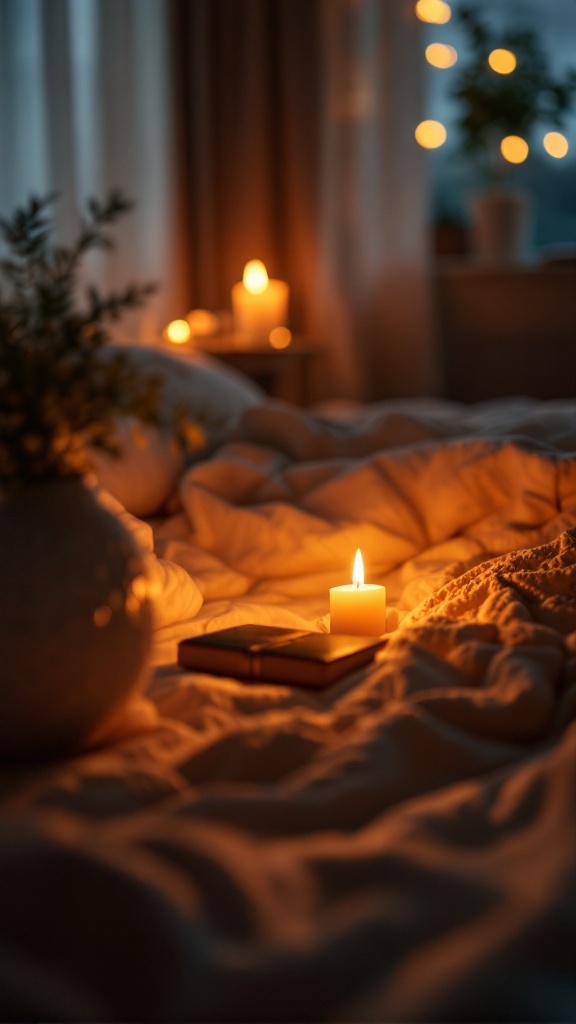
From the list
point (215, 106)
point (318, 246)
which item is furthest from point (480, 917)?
point (215, 106)

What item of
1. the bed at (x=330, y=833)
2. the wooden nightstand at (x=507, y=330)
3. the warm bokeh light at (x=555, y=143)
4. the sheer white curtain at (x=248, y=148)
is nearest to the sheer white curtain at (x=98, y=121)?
the sheer white curtain at (x=248, y=148)

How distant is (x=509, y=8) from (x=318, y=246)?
922 mm

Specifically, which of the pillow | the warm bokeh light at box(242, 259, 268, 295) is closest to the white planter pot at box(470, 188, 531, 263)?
the warm bokeh light at box(242, 259, 268, 295)

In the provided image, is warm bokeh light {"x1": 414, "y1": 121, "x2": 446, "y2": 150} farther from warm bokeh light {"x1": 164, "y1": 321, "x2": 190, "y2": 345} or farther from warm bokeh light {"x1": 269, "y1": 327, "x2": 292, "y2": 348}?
warm bokeh light {"x1": 164, "y1": 321, "x2": 190, "y2": 345}

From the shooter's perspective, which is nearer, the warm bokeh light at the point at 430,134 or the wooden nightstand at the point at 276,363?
the wooden nightstand at the point at 276,363

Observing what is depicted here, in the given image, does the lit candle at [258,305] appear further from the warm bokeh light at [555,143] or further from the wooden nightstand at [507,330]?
the warm bokeh light at [555,143]

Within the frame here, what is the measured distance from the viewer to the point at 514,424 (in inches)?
59.6

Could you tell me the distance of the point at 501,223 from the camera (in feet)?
10.2

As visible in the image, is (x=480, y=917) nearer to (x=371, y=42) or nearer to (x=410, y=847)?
(x=410, y=847)

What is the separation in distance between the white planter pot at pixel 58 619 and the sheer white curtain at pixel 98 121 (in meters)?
2.33

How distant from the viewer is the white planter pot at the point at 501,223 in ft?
10.2

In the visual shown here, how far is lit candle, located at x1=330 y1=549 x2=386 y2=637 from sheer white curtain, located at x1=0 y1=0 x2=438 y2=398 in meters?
2.08

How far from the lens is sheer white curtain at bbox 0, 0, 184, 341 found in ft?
9.57

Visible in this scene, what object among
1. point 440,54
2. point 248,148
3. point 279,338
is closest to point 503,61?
point 440,54
